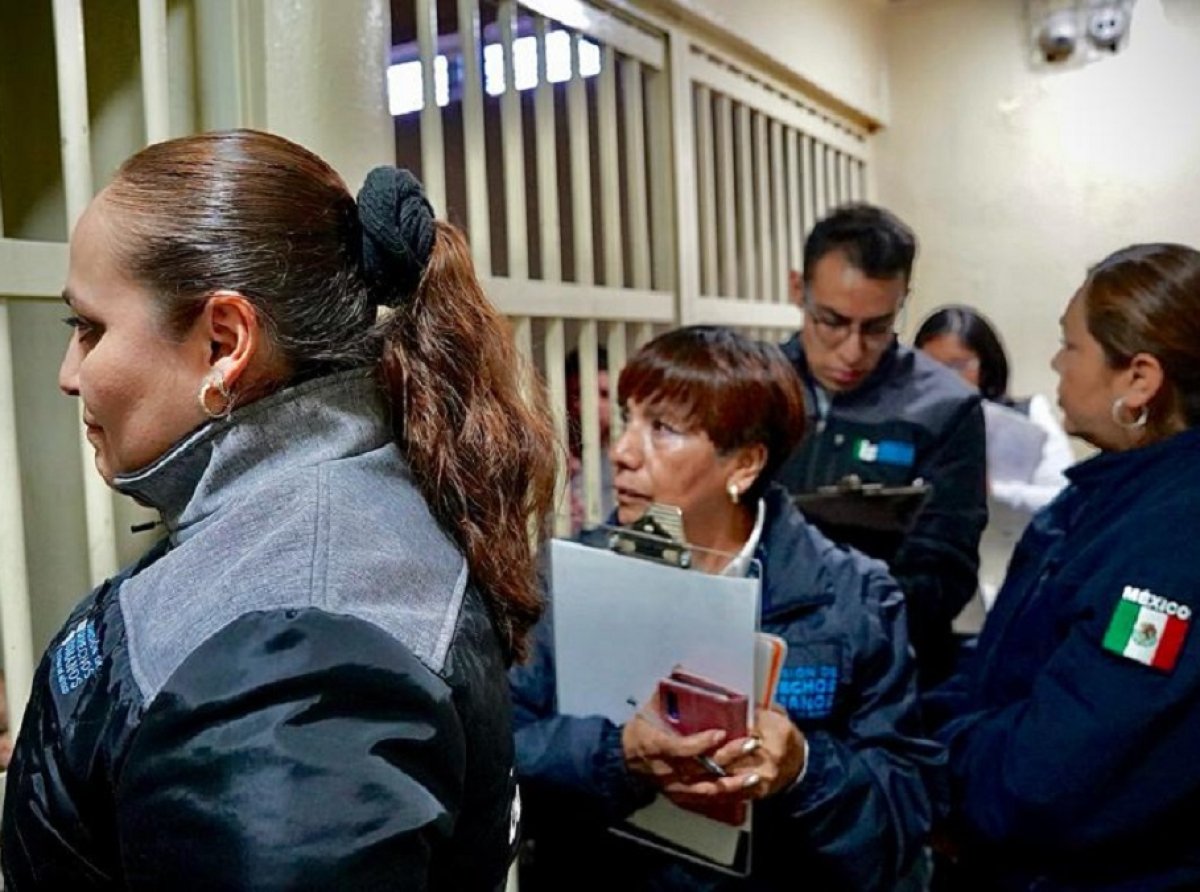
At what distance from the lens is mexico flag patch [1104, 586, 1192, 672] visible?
118 cm

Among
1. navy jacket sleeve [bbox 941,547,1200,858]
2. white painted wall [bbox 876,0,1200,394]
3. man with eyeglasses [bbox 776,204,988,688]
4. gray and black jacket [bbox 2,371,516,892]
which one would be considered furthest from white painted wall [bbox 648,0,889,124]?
gray and black jacket [bbox 2,371,516,892]

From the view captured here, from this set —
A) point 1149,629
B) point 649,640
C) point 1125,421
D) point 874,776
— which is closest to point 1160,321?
point 1125,421

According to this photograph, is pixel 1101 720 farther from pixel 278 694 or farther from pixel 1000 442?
pixel 1000 442

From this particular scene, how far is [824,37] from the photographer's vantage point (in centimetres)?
278

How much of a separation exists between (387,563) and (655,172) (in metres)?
1.56

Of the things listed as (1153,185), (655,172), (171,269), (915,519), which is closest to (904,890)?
(915,519)

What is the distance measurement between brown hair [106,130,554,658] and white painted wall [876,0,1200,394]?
270 cm

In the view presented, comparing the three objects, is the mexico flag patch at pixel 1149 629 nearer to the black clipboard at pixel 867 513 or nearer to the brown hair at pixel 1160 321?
the brown hair at pixel 1160 321

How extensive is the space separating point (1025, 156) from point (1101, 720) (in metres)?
2.33

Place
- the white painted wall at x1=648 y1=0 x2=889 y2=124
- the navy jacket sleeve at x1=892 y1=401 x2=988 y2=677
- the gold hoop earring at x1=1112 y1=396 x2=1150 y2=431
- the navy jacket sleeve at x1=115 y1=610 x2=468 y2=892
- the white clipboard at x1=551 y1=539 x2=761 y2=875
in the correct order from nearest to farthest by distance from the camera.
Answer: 1. the navy jacket sleeve at x1=115 y1=610 x2=468 y2=892
2. the white clipboard at x1=551 y1=539 x2=761 y2=875
3. the gold hoop earring at x1=1112 y1=396 x2=1150 y2=431
4. the navy jacket sleeve at x1=892 y1=401 x2=988 y2=677
5. the white painted wall at x1=648 y1=0 x2=889 y2=124

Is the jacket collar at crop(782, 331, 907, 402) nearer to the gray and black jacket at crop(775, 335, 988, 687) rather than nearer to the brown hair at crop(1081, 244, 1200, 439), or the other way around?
the gray and black jacket at crop(775, 335, 988, 687)

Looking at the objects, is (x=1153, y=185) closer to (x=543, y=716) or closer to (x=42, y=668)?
(x=543, y=716)

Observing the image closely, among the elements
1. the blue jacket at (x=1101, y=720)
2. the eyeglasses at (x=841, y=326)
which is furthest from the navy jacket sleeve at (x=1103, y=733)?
the eyeglasses at (x=841, y=326)

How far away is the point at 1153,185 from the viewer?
9.66ft
